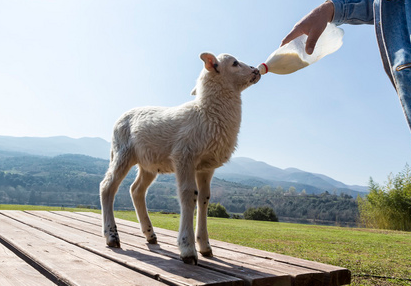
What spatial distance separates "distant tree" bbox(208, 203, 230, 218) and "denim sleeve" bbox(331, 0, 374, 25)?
10236 millimetres

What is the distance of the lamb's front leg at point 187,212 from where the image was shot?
2.44m

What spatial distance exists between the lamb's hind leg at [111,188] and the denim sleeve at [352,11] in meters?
2.16

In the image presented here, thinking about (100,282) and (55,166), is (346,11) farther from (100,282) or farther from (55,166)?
(55,166)

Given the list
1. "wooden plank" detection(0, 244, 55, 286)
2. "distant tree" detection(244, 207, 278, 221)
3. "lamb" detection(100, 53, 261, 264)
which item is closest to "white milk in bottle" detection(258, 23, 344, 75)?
"lamb" detection(100, 53, 261, 264)

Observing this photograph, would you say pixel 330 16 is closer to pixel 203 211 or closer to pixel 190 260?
pixel 203 211

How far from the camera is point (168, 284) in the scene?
6.20ft

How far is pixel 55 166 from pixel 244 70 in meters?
73.1

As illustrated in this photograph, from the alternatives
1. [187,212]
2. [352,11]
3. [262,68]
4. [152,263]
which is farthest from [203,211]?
[352,11]

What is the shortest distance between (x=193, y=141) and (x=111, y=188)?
1.12 meters

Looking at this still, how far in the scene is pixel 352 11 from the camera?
2.51m

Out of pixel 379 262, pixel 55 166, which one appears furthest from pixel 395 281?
pixel 55 166

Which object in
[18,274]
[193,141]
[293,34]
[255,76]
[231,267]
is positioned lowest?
[18,274]

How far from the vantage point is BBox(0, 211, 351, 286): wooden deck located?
1.98 m

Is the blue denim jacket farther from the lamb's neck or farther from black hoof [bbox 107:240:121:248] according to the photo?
black hoof [bbox 107:240:121:248]
